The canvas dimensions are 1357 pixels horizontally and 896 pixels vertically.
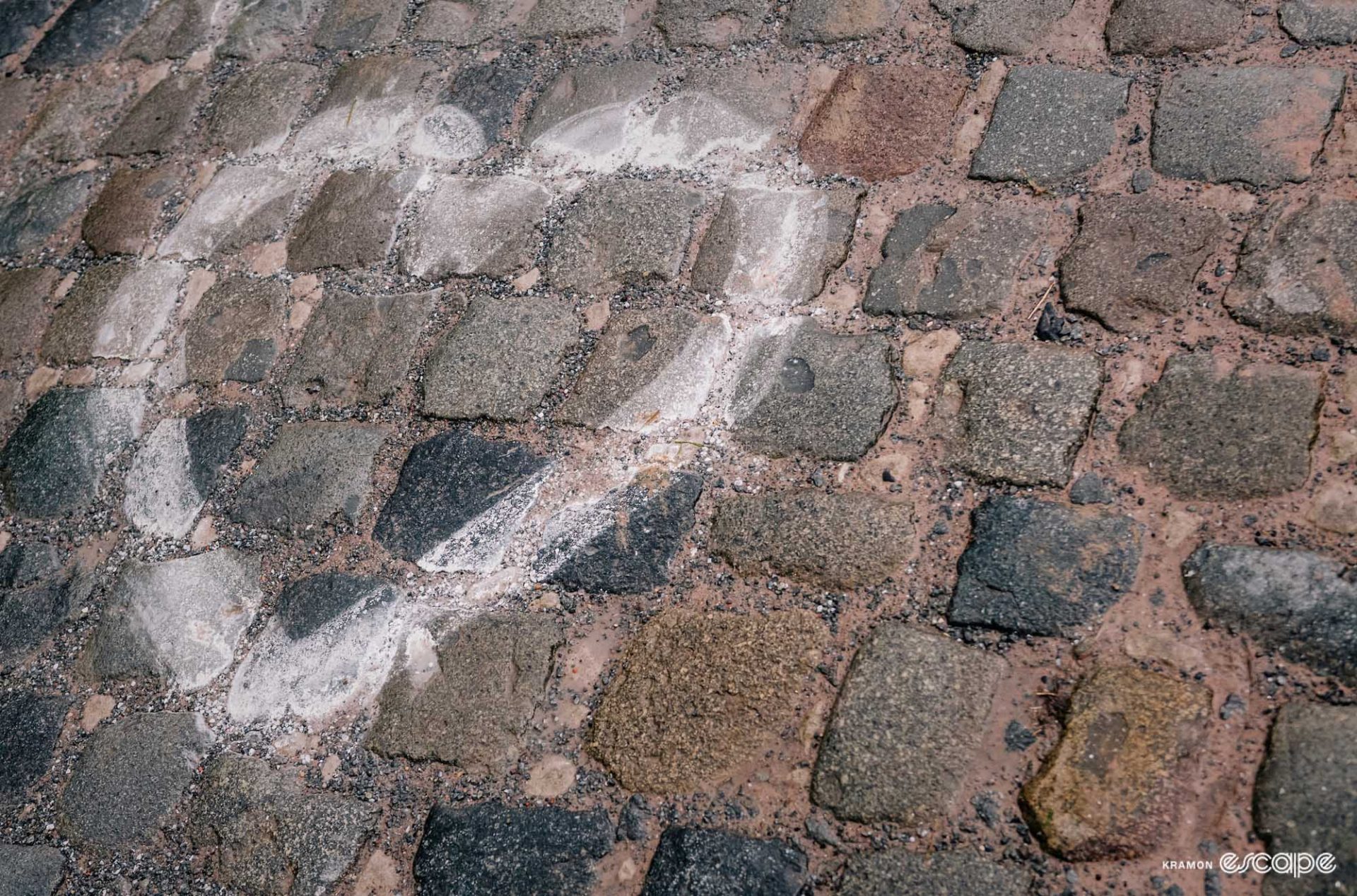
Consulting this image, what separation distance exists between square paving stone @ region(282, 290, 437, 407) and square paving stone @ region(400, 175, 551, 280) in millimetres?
106

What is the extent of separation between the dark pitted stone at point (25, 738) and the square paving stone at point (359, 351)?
0.77m

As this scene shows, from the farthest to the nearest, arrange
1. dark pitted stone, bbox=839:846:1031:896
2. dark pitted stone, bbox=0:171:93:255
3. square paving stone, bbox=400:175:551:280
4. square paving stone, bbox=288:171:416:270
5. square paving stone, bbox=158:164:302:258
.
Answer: dark pitted stone, bbox=0:171:93:255
square paving stone, bbox=158:164:302:258
square paving stone, bbox=288:171:416:270
square paving stone, bbox=400:175:551:280
dark pitted stone, bbox=839:846:1031:896

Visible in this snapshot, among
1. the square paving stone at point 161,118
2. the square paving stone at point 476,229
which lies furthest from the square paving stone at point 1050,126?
the square paving stone at point 161,118

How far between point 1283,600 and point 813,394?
83cm

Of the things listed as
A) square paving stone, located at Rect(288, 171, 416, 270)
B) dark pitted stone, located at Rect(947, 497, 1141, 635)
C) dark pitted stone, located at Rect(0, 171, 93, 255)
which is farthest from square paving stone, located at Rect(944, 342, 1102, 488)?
dark pitted stone, located at Rect(0, 171, 93, 255)

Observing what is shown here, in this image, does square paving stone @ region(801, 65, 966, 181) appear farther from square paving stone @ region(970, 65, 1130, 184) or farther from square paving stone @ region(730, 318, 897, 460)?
square paving stone @ region(730, 318, 897, 460)

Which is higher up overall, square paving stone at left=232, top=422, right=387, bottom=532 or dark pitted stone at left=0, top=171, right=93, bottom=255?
dark pitted stone at left=0, top=171, right=93, bottom=255

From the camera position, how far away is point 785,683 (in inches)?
66.4

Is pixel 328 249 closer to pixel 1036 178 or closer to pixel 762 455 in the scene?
pixel 762 455

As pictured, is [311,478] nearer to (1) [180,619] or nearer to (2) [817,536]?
(1) [180,619]

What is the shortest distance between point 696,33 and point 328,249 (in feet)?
3.48

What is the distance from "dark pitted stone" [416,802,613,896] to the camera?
64.2 inches

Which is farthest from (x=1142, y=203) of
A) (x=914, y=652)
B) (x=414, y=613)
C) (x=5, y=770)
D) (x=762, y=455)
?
(x=5, y=770)

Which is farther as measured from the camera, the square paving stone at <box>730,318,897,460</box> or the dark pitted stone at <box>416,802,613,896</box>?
the square paving stone at <box>730,318,897,460</box>
